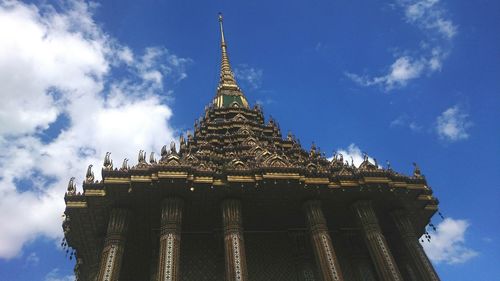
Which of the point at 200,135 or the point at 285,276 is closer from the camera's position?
the point at 285,276

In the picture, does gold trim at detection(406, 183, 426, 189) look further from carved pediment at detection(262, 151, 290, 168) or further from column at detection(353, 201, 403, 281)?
carved pediment at detection(262, 151, 290, 168)

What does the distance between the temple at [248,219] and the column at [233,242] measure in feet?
0.15

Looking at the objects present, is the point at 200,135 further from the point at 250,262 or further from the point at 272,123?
the point at 250,262

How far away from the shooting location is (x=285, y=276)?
822 inches

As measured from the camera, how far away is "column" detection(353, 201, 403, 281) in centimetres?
1781

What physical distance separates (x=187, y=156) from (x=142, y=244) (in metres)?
5.04

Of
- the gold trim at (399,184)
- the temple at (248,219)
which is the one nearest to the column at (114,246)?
the temple at (248,219)

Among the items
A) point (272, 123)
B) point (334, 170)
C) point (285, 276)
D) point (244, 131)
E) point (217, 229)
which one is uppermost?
point (272, 123)

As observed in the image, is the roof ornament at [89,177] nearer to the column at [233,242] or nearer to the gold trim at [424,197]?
the column at [233,242]

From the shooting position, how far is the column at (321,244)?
1738 cm

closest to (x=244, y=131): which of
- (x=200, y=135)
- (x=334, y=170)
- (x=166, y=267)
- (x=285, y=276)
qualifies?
(x=200, y=135)

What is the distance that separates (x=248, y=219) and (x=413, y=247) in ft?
23.9

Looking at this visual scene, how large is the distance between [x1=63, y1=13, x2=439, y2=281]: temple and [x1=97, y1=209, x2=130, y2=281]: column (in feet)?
0.13

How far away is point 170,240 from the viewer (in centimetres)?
1764
